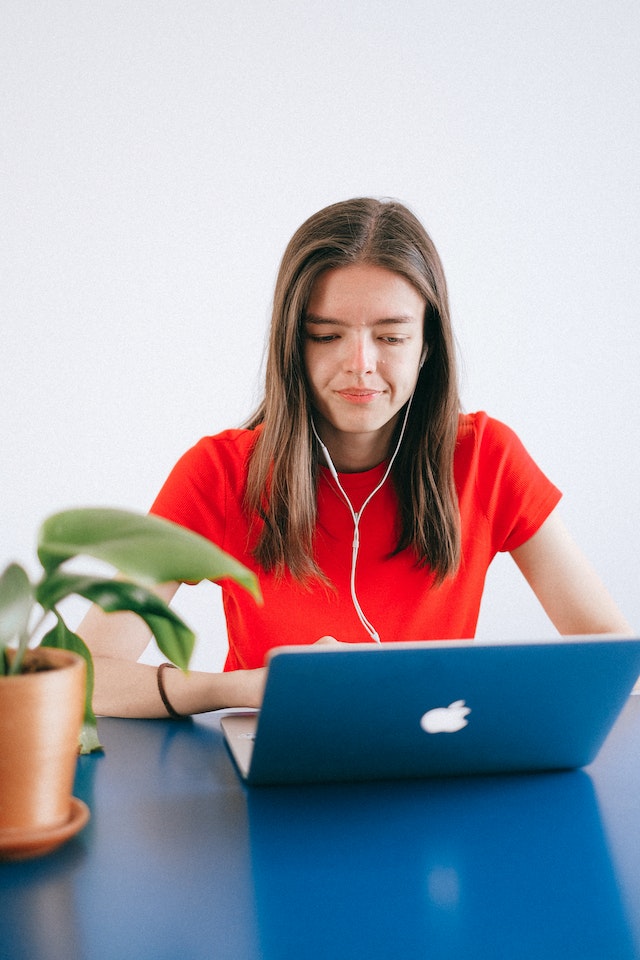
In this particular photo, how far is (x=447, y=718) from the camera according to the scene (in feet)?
3.00

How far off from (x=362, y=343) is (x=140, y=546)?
0.89m

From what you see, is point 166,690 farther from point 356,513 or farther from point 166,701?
point 356,513

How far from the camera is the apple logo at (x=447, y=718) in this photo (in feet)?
2.96

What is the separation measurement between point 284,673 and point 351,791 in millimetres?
215

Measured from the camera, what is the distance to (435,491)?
5.44ft

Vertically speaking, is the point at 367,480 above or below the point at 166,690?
above

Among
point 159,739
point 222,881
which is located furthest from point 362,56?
point 222,881

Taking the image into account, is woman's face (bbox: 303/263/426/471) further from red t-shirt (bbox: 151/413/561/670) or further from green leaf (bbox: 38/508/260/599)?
green leaf (bbox: 38/508/260/599)

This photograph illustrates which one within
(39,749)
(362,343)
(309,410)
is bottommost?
(39,749)

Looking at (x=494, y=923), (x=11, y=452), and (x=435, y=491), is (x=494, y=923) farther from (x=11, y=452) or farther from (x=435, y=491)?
(x=11, y=452)

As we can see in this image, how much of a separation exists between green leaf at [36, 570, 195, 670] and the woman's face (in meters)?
0.77

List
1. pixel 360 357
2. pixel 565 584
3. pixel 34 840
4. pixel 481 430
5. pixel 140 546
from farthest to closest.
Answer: pixel 481 430 → pixel 565 584 → pixel 360 357 → pixel 34 840 → pixel 140 546

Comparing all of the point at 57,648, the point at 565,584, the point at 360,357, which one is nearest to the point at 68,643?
the point at 57,648

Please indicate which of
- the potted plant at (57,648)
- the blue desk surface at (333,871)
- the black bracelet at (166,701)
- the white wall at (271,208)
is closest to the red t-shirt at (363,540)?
the black bracelet at (166,701)
